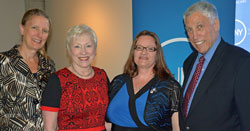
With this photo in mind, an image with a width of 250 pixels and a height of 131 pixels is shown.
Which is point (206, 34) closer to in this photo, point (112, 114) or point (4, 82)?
point (112, 114)

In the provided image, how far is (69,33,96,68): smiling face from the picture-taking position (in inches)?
77.2

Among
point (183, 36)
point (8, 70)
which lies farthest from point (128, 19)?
point (8, 70)

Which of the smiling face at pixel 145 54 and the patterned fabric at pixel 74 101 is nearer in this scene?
the patterned fabric at pixel 74 101

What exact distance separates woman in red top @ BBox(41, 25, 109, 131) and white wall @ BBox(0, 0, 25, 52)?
4195 mm

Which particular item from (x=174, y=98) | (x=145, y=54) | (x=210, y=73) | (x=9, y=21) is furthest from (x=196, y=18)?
(x=9, y=21)

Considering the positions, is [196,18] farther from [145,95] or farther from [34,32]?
[34,32]

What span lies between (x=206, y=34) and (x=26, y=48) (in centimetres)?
166

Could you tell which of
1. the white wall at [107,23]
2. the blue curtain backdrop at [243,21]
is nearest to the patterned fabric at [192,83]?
the blue curtain backdrop at [243,21]

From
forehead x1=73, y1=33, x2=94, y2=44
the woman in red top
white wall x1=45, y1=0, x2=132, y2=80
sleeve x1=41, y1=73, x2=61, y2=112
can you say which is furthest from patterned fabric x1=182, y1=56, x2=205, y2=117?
white wall x1=45, y1=0, x2=132, y2=80

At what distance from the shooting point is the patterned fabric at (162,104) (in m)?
1.99

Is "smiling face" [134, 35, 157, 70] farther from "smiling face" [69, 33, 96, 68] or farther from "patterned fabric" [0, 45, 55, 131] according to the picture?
"patterned fabric" [0, 45, 55, 131]

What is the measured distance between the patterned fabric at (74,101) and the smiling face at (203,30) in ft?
3.18

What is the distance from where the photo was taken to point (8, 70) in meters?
2.02

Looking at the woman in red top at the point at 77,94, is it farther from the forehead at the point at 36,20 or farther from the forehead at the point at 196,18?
the forehead at the point at 196,18
